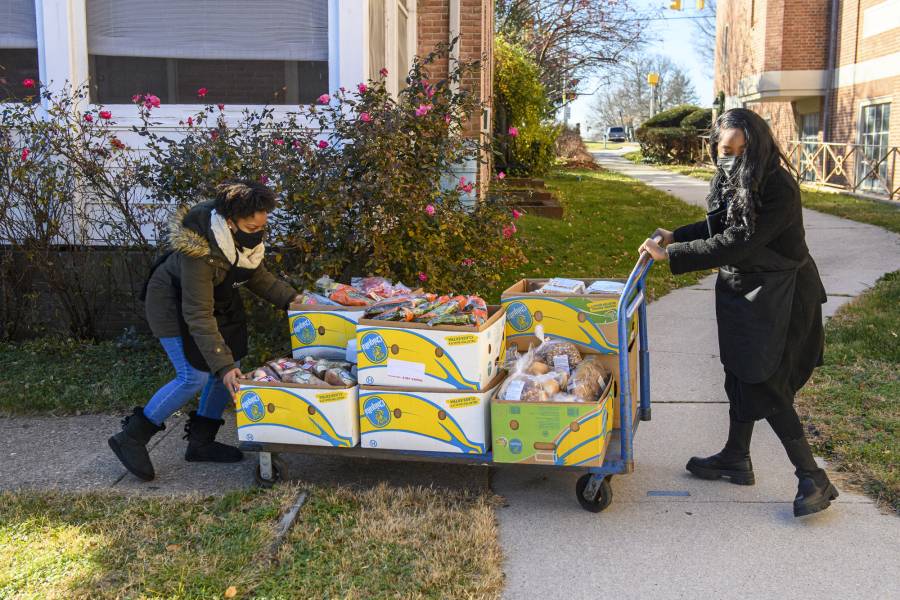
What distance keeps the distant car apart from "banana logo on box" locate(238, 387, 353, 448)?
68657 millimetres

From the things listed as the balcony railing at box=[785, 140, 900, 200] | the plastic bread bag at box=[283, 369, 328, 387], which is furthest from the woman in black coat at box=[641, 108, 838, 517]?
the balcony railing at box=[785, 140, 900, 200]

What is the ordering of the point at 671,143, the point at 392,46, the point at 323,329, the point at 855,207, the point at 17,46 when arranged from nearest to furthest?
the point at 323,329
the point at 17,46
the point at 392,46
the point at 855,207
the point at 671,143

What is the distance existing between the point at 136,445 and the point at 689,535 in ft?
8.98

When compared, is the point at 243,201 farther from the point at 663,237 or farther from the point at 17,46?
the point at 17,46

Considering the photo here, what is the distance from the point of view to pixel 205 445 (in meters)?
4.66

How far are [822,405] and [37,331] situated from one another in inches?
228

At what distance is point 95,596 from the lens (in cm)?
326

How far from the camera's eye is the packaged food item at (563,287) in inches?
175

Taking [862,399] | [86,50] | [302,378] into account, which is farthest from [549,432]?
[86,50]

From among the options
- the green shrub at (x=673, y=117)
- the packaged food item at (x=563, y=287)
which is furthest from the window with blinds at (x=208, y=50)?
the green shrub at (x=673, y=117)

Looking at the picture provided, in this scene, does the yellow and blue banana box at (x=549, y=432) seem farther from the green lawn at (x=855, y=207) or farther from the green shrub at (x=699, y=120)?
the green shrub at (x=699, y=120)

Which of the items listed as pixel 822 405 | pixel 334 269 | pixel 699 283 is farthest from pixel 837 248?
pixel 334 269

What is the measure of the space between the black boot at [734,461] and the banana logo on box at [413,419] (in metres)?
1.26

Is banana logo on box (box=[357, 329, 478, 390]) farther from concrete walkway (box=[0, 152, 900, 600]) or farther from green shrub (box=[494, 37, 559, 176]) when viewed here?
green shrub (box=[494, 37, 559, 176])
